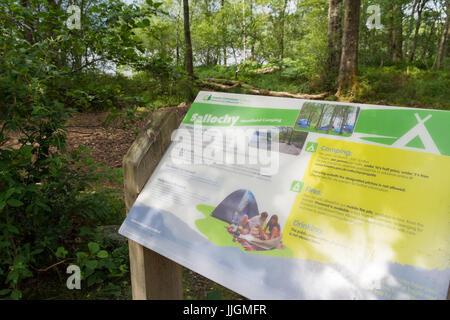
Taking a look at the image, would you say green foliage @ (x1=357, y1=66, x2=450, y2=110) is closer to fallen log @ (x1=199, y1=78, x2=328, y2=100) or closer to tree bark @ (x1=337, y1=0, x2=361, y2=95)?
tree bark @ (x1=337, y1=0, x2=361, y2=95)

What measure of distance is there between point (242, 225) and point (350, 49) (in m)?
8.34

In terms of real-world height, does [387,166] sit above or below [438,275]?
above

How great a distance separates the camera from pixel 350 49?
8.02 m

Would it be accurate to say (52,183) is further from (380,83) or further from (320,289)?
(380,83)

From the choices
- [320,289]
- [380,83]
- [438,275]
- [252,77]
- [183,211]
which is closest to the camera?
[438,275]

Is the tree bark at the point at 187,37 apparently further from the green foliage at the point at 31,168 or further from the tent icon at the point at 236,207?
the tent icon at the point at 236,207

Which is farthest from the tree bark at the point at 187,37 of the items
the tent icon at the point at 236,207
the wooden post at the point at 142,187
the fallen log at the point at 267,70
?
the tent icon at the point at 236,207

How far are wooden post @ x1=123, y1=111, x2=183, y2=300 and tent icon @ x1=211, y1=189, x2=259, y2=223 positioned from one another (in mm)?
440


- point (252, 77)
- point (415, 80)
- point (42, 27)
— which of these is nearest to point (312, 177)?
point (42, 27)

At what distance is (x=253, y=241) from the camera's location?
1020mm

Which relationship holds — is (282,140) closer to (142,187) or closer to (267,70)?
(142,187)

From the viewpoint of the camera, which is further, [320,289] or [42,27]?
[42,27]

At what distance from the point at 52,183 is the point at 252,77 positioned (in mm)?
11988

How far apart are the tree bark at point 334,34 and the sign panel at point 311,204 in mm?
9803
